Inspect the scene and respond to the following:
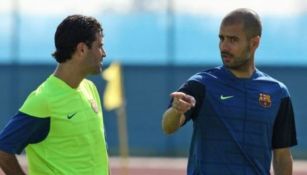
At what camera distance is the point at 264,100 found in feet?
18.3

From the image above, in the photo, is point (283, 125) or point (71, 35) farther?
point (283, 125)

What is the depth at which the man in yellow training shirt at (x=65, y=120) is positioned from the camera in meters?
5.36

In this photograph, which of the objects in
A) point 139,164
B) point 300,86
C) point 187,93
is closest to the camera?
point 187,93

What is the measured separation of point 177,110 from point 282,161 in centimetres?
93

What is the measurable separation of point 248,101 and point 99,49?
81cm

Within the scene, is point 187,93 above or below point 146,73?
above

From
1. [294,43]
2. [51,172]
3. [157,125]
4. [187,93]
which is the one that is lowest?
[157,125]

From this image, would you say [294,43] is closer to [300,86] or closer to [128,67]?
[300,86]

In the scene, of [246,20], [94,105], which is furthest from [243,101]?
[94,105]

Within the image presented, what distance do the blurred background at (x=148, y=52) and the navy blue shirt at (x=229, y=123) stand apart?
62.9 ft

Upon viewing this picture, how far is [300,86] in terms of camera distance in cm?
2466

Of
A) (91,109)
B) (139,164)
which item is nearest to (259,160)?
(91,109)

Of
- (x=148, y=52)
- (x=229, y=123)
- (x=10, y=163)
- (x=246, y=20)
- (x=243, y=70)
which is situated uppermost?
(x=246, y=20)

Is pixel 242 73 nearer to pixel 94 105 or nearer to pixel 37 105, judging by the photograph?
pixel 94 105
